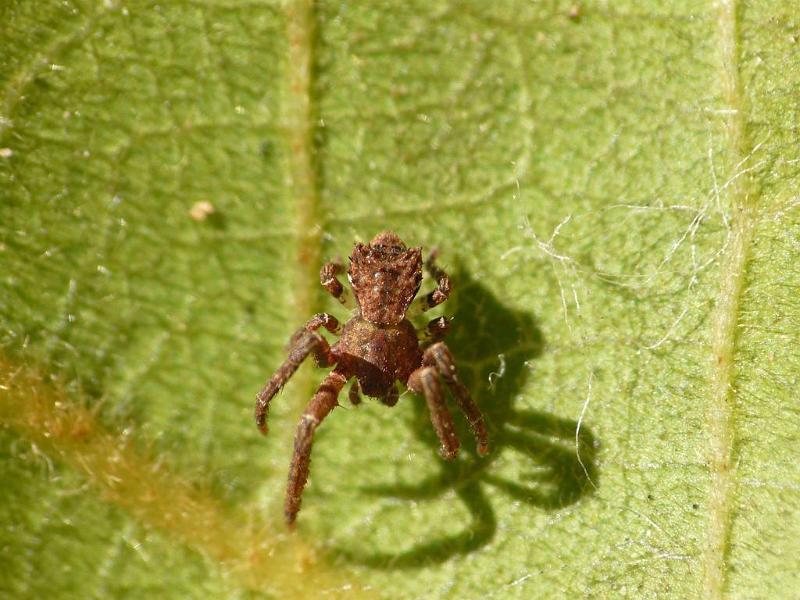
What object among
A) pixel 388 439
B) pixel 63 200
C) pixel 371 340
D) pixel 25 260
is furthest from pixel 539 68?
pixel 25 260

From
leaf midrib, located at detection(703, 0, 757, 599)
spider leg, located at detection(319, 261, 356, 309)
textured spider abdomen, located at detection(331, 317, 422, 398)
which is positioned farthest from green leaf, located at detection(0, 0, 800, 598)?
textured spider abdomen, located at detection(331, 317, 422, 398)

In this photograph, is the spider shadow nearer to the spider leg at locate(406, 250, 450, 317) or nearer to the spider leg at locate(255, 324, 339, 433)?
the spider leg at locate(406, 250, 450, 317)

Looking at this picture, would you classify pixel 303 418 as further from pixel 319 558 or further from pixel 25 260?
pixel 25 260

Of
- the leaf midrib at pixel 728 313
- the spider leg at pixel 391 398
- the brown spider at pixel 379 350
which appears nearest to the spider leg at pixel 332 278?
the brown spider at pixel 379 350

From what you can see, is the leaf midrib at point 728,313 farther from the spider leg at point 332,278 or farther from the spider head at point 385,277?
the spider leg at point 332,278

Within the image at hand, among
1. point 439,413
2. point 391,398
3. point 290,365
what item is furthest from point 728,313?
point 290,365

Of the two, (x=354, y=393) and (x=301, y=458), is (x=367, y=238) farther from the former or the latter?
(x=301, y=458)
